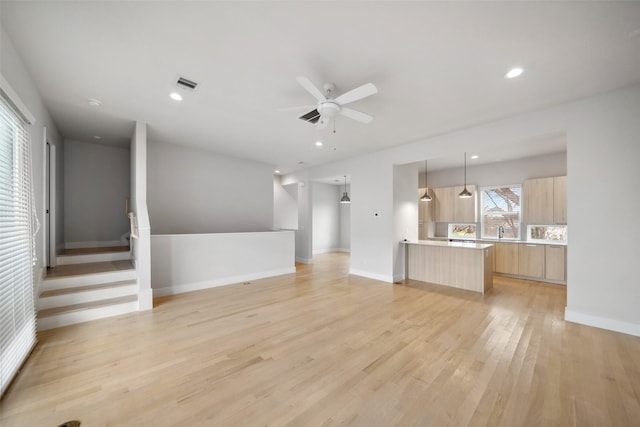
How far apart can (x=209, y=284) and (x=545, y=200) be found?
7419mm

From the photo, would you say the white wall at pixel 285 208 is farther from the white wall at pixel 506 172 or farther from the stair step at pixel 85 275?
the stair step at pixel 85 275

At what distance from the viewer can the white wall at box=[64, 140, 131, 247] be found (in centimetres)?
529

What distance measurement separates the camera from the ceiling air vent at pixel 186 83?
2.82m

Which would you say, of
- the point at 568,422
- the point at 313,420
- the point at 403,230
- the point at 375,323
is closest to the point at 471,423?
the point at 568,422

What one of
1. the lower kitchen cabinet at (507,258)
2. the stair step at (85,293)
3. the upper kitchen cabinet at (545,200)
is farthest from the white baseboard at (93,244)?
the upper kitchen cabinet at (545,200)

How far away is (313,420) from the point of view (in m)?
1.68

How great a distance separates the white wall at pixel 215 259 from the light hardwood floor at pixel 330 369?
0.74 metres

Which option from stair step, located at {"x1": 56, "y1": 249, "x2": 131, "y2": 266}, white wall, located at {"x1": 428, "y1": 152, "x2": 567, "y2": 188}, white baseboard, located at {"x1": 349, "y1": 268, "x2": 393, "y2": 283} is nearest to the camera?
stair step, located at {"x1": 56, "y1": 249, "x2": 131, "y2": 266}

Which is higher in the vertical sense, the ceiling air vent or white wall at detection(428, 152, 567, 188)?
the ceiling air vent

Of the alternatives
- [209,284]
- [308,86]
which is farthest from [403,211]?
[209,284]

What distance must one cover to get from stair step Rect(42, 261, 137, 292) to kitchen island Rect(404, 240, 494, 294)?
5403mm

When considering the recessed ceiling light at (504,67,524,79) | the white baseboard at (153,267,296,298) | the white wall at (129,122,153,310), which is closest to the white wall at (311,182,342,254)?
the white baseboard at (153,267,296,298)

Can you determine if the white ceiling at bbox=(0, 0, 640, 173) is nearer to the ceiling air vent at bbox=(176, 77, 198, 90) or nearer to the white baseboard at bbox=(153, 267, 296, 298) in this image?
the ceiling air vent at bbox=(176, 77, 198, 90)

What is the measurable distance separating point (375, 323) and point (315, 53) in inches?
125
